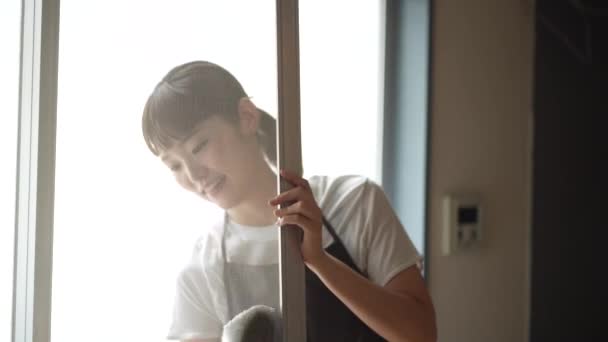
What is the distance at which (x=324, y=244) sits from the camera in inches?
29.9

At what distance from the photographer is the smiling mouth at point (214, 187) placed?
640mm

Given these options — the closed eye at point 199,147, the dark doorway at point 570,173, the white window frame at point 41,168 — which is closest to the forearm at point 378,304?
the closed eye at point 199,147

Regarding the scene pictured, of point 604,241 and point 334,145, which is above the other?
point 334,145

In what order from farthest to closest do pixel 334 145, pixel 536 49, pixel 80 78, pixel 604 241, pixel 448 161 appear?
pixel 604 241 → pixel 536 49 → pixel 448 161 → pixel 334 145 → pixel 80 78

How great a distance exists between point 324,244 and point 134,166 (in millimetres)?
308

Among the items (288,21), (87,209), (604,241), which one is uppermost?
(288,21)

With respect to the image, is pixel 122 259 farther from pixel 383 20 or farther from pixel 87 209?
pixel 383 20

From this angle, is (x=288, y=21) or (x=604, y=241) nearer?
(x=288, y=21)

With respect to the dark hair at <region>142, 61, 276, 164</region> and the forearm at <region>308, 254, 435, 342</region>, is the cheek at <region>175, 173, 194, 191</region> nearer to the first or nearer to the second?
the dark hair at <region>142, 61, 276, 164</region>

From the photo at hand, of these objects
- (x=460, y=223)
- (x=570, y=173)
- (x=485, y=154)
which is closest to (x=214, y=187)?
(x=460, y=223)

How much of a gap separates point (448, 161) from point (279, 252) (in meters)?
0.84

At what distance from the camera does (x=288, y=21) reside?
Answer: 647 mm

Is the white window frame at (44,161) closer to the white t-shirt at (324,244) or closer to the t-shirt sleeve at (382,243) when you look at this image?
the white t-shirt at (324,244)

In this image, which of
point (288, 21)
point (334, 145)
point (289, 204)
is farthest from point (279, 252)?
point (334, 145)
